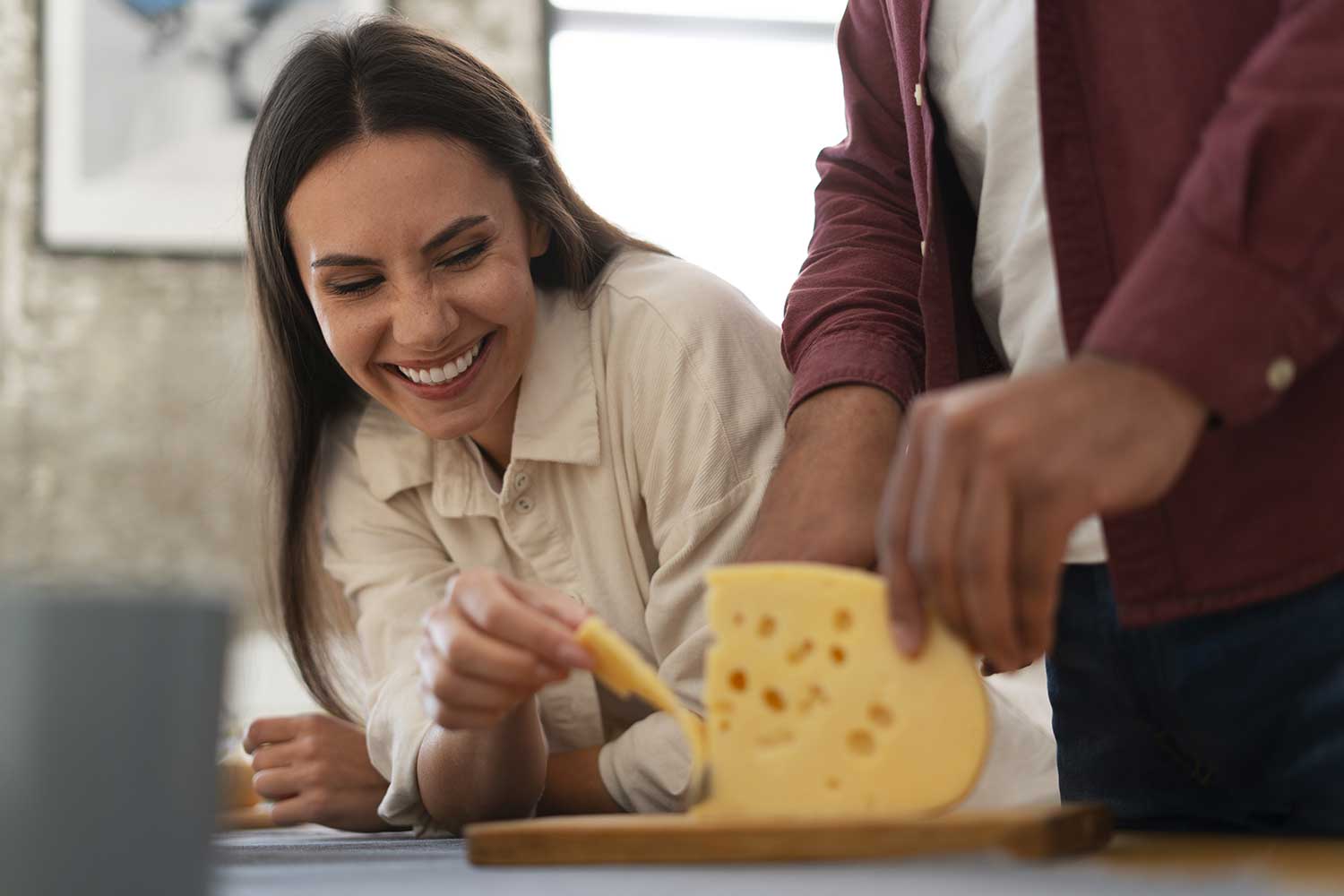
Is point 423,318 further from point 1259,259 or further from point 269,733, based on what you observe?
point 1259,259

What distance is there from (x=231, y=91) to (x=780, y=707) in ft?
10.0

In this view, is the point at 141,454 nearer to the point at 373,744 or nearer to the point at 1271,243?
the point at 373,744

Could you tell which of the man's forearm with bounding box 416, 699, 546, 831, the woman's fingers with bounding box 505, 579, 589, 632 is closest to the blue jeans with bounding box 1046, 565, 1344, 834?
the woman's fingers with bounding box 505, 579, 589, 632

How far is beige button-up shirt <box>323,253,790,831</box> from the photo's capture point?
125cm

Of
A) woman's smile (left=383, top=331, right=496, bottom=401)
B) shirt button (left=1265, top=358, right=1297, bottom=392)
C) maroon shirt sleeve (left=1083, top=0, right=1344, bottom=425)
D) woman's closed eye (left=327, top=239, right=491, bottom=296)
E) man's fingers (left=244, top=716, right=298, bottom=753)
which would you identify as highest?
woman's closed eye (left=327, top=239, right=491, bottom=296)

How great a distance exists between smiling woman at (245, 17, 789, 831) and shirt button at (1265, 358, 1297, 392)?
65cm

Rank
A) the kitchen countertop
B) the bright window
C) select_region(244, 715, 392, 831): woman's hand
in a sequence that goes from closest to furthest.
Result: 1. the kitchen countertop
2. select_region(244, 715, 392, 831): woman's hand
3. the bright window

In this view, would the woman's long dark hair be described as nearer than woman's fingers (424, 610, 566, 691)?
No

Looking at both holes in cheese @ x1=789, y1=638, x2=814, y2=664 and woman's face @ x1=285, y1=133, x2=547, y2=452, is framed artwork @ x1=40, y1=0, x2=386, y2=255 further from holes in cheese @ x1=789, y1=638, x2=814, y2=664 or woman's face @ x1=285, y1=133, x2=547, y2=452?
holes in cheese @ x1=789, y1=638, x2=814, y2=664

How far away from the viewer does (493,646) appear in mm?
834

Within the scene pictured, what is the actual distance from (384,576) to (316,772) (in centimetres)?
23

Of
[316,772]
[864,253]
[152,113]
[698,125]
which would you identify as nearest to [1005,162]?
[864,253]

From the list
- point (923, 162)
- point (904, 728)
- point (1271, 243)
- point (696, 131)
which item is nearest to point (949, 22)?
point (923, 162)

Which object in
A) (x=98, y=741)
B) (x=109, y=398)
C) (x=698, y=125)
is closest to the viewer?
(x=98, y=741)
